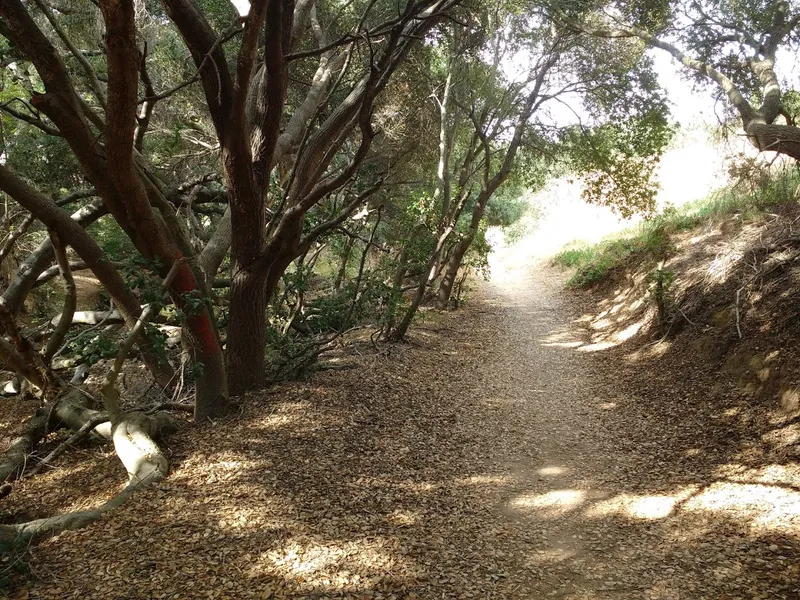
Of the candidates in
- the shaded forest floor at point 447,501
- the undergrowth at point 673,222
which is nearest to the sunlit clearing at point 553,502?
the shaded forest floor at point 447,501

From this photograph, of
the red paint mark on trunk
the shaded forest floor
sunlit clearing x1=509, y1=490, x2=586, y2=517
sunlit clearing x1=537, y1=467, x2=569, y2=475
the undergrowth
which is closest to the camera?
the shaded forest floor

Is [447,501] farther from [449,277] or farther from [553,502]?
[449,277]

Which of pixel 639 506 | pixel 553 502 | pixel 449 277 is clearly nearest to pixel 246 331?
pixel 553 502

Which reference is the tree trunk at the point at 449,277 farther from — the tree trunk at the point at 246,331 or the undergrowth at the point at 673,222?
the tree trunk at the point at 246,331

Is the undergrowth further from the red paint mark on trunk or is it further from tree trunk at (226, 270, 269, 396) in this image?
the red paint mark on trunk

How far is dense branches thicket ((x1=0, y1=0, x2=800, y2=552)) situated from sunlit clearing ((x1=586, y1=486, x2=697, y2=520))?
402 cm

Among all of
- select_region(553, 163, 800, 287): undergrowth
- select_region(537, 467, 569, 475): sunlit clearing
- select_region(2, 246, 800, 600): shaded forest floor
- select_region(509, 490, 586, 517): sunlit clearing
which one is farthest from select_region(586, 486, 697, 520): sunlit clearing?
select_region(553, 163, 800, 287): undergrowth

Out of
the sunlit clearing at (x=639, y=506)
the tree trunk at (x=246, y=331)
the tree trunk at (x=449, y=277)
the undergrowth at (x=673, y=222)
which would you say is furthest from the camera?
the tree trunk at (x=449, y=277)

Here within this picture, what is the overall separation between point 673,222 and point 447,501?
11309mm

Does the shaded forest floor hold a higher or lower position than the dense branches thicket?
lower

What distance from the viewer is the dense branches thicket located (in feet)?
15.7

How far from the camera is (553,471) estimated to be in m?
5.79

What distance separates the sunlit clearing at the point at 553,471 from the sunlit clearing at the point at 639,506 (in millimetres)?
732

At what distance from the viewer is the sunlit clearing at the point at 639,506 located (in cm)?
474
